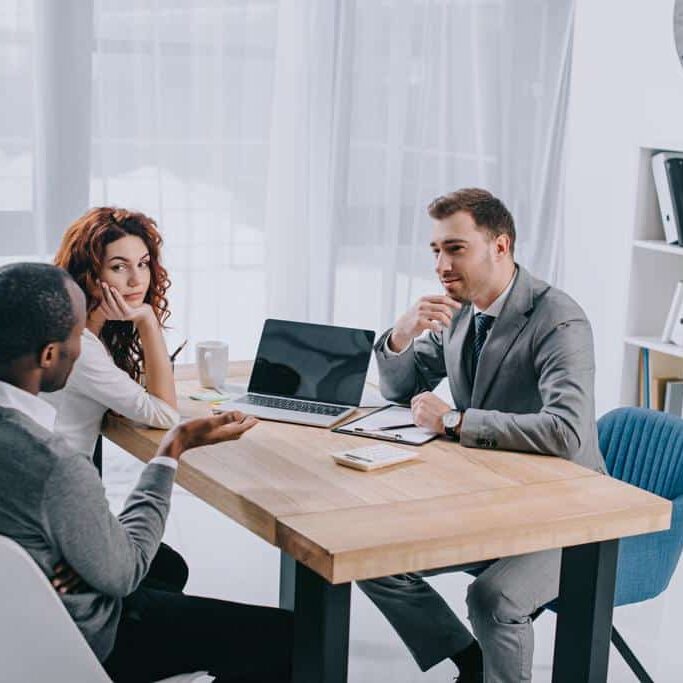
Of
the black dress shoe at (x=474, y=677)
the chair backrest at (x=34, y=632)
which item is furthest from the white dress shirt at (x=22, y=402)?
the black dress shoe at (x=474, y=677)

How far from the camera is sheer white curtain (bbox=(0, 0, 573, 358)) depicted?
423 cm

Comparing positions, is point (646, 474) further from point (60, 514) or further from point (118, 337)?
point (60, 514)

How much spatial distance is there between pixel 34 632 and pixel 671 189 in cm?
306

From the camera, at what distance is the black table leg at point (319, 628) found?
6.34ft

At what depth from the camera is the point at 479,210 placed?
9.06 ft

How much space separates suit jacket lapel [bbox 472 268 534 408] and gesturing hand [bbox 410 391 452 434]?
0.17 meters

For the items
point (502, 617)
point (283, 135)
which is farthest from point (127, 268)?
point (283, 135)

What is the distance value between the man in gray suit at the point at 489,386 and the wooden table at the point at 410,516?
9cm

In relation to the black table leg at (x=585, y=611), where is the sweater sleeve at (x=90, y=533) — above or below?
above

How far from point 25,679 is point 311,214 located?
3.25 metres

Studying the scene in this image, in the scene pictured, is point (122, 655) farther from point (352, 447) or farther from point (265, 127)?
point (265, 127)

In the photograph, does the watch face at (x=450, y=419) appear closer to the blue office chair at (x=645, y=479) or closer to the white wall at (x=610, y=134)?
the blue office chair at (x=645, y=479)

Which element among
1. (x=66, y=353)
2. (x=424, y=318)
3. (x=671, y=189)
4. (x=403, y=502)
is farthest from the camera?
(x=671, y=189)

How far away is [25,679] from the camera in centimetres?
174
